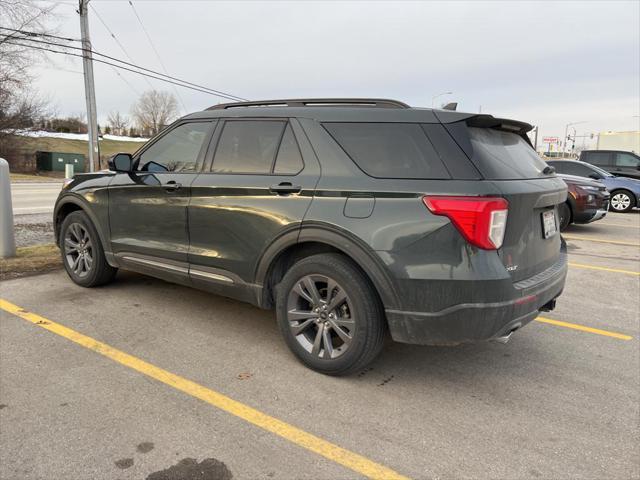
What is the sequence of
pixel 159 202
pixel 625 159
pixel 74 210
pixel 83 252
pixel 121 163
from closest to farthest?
pixel 159 202, pixel 121 163, pixel 83 252, pixel 74 210, pixel 625 159

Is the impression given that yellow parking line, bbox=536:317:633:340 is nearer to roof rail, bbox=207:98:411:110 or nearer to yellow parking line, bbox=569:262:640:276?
roof rail, bbox=207:98:411:110

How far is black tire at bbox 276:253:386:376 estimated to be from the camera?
303cm

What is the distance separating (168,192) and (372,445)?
8.85 ft

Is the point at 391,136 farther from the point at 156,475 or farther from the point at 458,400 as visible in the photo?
the point at 156,475

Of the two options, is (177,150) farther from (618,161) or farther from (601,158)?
(618,161)

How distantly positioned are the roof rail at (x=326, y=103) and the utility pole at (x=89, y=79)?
1722cm

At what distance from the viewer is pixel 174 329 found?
4074 millimetres

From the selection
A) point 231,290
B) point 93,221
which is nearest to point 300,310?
point 231,290

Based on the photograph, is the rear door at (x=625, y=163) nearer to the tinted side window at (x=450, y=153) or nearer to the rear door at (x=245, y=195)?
the tinted side window at (x=450, y=153)

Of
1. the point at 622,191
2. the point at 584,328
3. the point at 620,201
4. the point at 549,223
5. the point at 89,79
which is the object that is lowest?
the point at 584,328

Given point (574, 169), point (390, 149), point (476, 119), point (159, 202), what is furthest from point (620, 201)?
point (159, 202)

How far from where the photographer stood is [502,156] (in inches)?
122

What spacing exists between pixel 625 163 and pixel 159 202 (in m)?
18.4

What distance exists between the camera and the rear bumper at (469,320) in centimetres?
276
